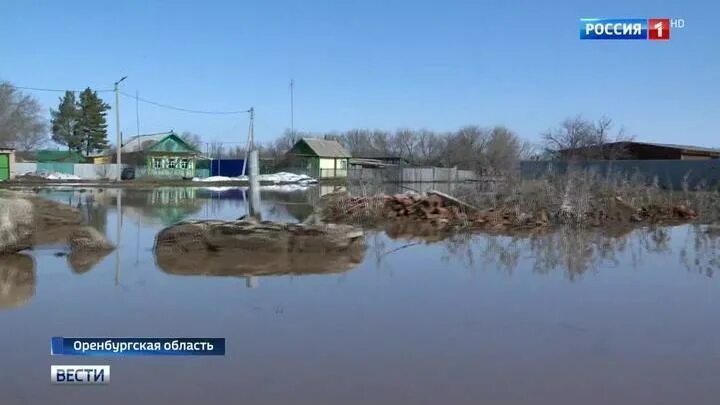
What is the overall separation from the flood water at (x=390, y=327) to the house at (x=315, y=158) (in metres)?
50.9

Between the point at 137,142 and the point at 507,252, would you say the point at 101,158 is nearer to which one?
the point at 137,142

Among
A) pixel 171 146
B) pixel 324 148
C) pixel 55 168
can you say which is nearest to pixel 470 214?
pixel 171 146

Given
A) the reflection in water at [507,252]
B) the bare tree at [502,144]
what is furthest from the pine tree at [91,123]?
the reflection in water at [507,252]

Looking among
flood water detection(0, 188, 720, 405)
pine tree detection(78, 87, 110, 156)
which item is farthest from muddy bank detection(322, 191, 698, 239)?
pine tree detection(78, 87, 110, 156)

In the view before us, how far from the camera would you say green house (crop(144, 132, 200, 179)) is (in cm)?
5059

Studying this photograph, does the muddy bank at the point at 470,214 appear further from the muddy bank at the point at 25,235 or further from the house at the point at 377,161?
the house at the point at 377,161

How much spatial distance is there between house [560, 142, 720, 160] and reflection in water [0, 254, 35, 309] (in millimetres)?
39688

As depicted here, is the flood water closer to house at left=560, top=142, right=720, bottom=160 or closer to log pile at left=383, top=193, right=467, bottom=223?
log pile at left=383, top=193, right=467, bottom=223

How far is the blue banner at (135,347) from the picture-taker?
5.03 metres

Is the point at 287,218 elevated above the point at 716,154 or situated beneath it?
situated beneath

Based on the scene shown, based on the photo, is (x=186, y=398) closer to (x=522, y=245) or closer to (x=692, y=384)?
(x=692, y=384)

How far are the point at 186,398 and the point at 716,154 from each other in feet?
178

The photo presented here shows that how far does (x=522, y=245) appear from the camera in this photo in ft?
39.0

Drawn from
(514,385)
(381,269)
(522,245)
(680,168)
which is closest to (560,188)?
(522,245)
